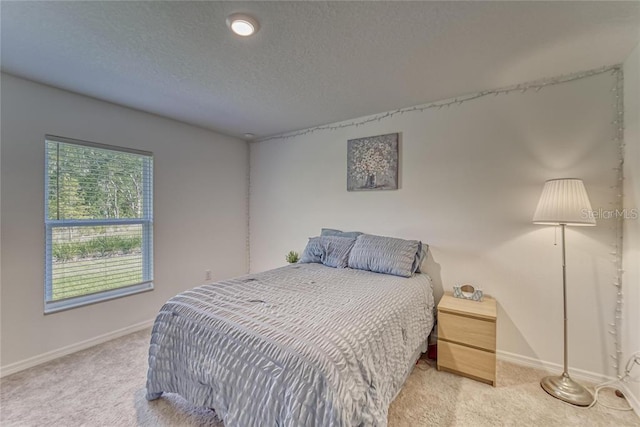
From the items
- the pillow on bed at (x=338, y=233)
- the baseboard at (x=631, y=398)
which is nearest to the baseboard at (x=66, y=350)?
the pillow on bed at (x=338, y=233)

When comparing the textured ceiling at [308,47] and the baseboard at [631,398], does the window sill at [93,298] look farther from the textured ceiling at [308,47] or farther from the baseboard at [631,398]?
the baseboard at [631,398]

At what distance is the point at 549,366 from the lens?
216cm

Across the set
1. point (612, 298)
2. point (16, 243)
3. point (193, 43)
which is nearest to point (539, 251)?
point (612, 298)

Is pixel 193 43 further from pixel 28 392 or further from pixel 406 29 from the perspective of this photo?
pixel 28 392

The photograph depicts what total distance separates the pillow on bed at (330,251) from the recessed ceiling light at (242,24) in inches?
77.5

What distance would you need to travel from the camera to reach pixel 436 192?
266 cm

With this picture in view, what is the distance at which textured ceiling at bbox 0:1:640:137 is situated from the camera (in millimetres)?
1451

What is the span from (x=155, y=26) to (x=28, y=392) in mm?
2618

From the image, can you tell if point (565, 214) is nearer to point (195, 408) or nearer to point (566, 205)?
point (566, 205)

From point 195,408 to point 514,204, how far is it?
287 cm

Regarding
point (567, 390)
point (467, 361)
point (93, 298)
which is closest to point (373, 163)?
point (467, 361)

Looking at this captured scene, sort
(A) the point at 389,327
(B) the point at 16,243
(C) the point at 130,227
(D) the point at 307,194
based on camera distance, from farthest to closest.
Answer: (D) the point at 307,194, (C) the point at 130,227, (B) the point at 16,243, (A) the point at 389,327

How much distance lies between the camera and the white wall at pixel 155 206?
A: 85.6 inches

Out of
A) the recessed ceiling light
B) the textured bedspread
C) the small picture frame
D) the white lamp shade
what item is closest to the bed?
the textured bedspread
